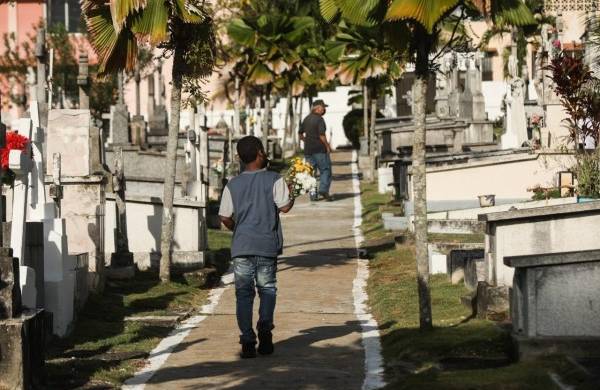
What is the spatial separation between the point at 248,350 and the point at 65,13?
66.0 m

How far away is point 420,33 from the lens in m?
14.1

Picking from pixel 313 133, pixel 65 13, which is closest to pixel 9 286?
pixel 313 133

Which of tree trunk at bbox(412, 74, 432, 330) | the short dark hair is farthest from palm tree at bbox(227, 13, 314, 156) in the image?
the short dark hair

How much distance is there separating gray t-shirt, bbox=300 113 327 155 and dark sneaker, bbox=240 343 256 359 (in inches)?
746

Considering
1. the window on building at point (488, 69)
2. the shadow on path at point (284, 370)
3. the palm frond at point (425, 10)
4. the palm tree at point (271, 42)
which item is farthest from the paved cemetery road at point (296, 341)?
the window on building at point (488, 69)

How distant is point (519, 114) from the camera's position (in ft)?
107

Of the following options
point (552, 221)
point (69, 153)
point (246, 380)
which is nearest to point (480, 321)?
point (552, 221)

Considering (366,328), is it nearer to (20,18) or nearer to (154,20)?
(154,20)

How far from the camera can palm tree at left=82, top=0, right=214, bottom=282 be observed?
18688 millimetres

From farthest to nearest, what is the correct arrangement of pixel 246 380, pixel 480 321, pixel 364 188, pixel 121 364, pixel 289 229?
pixel 364 188, pixel 289 229, pixel 480 321, pixel 121 364, pixel 246 380

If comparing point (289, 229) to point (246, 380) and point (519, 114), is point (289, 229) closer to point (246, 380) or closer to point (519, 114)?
point (519, 114)

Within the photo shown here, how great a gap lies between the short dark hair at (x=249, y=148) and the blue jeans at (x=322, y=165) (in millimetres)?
18803

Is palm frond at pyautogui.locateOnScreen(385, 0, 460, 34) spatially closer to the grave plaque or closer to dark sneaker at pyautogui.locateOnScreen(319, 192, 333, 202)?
the grave plaque

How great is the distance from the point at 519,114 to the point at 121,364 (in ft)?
68.6
